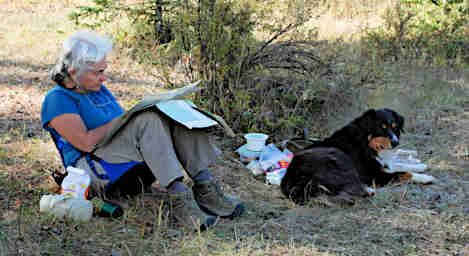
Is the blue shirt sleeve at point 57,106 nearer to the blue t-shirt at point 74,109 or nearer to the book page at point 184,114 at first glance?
the blue t-shirt at point 74,109

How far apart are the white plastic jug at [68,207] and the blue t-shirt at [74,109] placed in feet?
1.03

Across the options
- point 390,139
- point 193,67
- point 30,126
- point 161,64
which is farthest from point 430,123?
point 30,126

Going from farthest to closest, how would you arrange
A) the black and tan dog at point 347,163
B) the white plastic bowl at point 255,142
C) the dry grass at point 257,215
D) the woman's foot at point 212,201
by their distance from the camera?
the white plastic bowl at point 255,142 → the black and tan dog at point 347,163 → the woman's foot at point 212,201 → the dry grass at point 257,215

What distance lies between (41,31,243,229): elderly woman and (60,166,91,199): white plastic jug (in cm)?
13

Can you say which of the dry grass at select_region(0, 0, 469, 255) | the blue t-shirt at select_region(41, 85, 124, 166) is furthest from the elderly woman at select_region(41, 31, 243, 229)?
the dry grass at select_region(0, 0, 469, 255)

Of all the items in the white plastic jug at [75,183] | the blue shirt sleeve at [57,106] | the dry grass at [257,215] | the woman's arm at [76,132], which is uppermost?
the blue shirt sleeve at [57,106]

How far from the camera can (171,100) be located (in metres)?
3.38

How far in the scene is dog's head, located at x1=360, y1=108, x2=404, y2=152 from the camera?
457cm

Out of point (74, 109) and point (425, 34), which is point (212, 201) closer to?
point (74, 109)

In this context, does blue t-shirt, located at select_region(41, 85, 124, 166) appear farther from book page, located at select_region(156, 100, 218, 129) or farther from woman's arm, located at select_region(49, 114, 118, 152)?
book page, located at select_region(156, 100, 218, 129)

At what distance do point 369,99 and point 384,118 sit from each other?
7.56 feet

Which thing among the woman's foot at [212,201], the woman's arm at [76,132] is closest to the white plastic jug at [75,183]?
the woman's arm at [76,132]

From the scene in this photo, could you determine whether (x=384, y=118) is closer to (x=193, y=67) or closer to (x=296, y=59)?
(x=296, y=59)

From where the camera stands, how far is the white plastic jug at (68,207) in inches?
124
